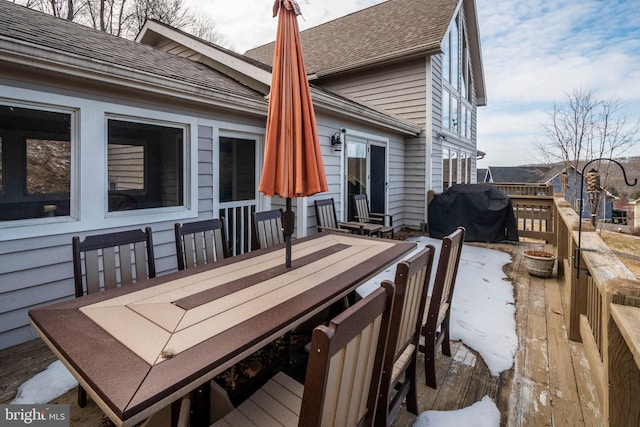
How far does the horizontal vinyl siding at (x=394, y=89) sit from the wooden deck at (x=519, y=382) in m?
5.81

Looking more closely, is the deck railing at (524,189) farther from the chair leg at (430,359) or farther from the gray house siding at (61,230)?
the gray house siding at (61,230)

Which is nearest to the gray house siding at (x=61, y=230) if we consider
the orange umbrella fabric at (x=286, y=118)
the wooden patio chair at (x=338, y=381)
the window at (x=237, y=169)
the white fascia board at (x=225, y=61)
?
the window at (x=237, y=169)

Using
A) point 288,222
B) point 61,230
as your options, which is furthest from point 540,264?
point 61,230

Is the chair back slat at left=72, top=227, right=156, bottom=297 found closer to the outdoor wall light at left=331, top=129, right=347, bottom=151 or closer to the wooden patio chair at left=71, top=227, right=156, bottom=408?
the wooden patio chair at left=71, top=227, right=156, bottom=408

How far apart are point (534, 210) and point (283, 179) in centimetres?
654

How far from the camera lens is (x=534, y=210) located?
6680mm

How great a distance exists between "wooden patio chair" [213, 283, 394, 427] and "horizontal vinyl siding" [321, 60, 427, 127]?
722 centimetres

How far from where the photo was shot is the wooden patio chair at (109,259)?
191 cm

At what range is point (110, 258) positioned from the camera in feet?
6.74

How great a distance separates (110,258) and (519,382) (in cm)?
276

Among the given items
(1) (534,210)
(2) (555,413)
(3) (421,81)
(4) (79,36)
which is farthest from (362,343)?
(3) (421,81)

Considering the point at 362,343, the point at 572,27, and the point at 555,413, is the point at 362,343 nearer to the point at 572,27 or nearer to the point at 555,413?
the point at 555,413

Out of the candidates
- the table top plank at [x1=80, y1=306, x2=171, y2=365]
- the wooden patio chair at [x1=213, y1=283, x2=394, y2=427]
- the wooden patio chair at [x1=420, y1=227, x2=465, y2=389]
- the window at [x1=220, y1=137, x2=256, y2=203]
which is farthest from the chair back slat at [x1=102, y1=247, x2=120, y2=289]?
the window at [x1=220, y1=137, x2=256, y2=203]

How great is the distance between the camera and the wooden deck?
6.06 ft
